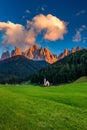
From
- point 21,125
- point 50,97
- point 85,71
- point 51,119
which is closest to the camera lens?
point 21,125

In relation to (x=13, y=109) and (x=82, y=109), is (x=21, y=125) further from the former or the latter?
(x=82, y=109)

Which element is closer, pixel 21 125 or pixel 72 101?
pixel 21 125

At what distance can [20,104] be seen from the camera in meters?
28.1

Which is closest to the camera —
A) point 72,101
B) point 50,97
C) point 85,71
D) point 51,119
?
point 51,119

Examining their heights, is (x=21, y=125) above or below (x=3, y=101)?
below

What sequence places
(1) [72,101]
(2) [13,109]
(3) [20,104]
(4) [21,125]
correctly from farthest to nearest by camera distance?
(1) [72,101]
(3) [20,104]
(2) [13,109]
(4) [21,125]

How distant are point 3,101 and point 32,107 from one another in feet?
11.9

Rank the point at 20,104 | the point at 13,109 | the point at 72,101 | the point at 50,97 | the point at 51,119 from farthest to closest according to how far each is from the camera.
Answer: the point at 50,97
the point at 72,101
the point at 20,104
the point at 13,109
the point at 51,119

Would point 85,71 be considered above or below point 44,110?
above

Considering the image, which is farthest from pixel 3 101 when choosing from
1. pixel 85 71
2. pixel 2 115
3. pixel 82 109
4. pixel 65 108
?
pixel 85 71

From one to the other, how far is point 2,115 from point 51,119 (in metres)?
4.67

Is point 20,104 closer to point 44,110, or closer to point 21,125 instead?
point 44,110

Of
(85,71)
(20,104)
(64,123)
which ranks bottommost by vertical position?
(64,123)

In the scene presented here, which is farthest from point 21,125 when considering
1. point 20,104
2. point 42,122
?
point 20,104
